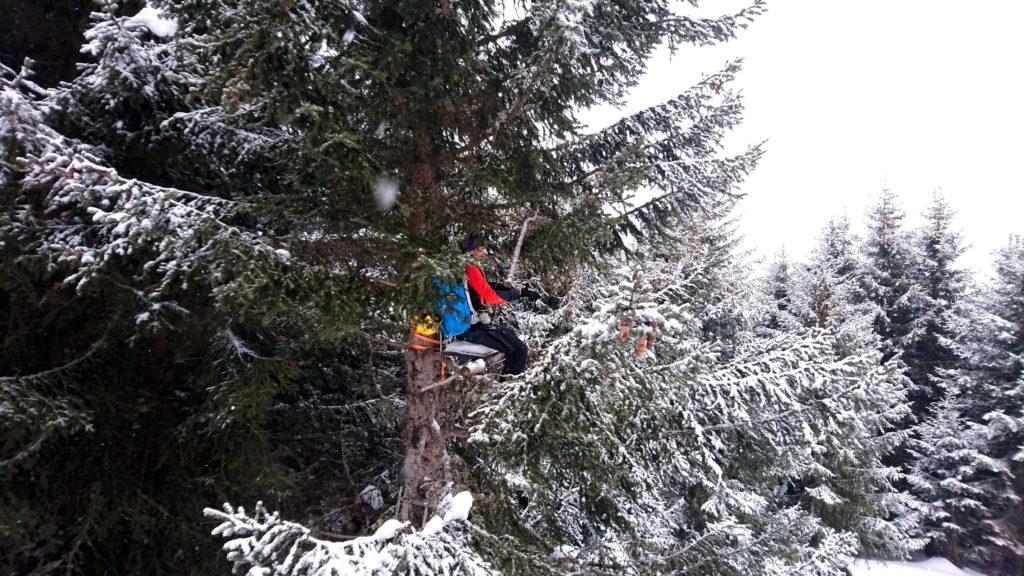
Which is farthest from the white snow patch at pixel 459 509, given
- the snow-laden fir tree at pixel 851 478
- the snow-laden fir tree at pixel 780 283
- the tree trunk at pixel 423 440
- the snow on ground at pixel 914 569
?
the snow-laden fir tree at pixel 780 283

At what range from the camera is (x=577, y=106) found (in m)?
5.36

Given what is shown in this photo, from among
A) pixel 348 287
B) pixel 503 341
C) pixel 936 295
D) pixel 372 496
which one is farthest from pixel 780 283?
pixel 348 287

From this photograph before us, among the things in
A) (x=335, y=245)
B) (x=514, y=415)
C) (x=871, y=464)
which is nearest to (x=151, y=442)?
(x=335, y=245)

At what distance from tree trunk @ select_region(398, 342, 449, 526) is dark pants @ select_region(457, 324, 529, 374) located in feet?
1.68

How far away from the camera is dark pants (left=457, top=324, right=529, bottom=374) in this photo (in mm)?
4887

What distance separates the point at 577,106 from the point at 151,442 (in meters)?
5.39

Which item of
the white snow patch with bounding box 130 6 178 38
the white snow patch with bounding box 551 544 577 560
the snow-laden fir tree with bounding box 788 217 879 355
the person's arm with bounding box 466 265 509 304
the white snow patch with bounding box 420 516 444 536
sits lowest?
the white snow patch with bounding box 551 544 577 560

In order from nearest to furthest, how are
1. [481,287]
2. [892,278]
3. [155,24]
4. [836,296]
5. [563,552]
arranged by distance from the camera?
[481,287], [155,24], [563,552], [836,296], [892,278]

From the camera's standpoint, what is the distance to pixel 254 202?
4684 millimetres

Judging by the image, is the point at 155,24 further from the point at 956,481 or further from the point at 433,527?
the point at 956,481

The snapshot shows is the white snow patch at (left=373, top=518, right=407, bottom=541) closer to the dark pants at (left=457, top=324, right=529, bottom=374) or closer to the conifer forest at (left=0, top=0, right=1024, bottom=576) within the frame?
the conifer forest at (left=0, top=0, right=1024, bottom=576)

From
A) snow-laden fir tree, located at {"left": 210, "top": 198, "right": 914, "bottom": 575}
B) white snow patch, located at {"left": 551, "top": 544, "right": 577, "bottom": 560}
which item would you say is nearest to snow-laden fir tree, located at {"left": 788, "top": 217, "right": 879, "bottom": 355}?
snow-laden fir tree, located at {"left": 210, "top": 198, "right": 914, "bottom": 575}

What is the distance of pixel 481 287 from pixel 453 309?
0.43 meters

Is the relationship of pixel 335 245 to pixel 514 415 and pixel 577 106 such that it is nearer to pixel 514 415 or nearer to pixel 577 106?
pixel 514 415
